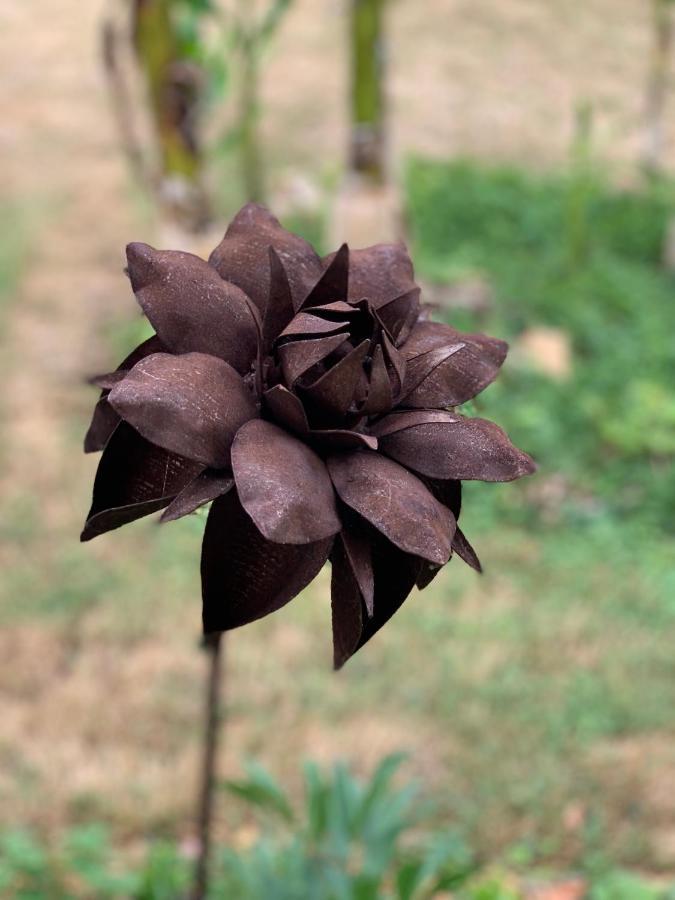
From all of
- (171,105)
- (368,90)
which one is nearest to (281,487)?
(171,105)

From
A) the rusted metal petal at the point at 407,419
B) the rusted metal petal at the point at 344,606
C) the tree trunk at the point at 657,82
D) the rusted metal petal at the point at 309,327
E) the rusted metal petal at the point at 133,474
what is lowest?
the tree trunk at the point at 657,82

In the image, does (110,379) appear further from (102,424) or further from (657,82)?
(657,82)

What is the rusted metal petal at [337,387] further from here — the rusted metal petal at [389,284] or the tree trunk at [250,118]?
the tree trunk at [250,118]

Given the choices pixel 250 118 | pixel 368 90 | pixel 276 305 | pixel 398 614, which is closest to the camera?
pixel 276 305

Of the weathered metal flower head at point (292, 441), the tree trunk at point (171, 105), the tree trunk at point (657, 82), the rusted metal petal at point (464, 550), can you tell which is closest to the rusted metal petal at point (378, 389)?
the weathered metal flower head at point (292, 441)

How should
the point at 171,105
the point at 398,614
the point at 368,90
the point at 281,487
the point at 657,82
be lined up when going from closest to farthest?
the point at 281,487 < the point at 398,614 < the point at 171,105 < the point at 368,90 < the point at 657,82

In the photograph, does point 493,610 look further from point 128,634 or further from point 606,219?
point 606,219

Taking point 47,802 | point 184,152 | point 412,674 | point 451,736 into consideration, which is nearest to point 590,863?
point 451,736
